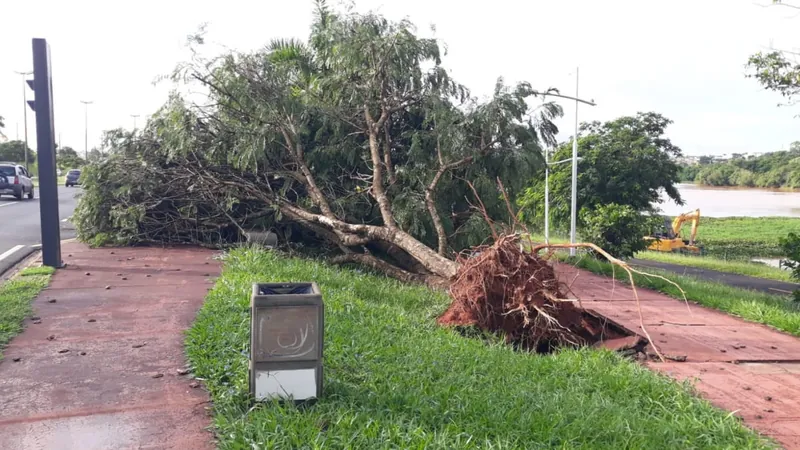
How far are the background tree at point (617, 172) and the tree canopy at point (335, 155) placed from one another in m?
16.3

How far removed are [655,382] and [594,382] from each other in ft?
1.59

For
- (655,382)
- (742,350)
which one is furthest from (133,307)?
(742,350)

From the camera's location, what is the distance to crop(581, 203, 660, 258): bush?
592 inches

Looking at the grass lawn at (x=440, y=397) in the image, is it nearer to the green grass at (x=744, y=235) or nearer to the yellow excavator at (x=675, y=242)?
the green grass at (x=744, y=235)

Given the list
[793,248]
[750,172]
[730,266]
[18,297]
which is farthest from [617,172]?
[750,172]

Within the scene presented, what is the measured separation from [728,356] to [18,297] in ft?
23.9

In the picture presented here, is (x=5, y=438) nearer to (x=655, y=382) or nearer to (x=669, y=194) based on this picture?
(x=655, y=382)

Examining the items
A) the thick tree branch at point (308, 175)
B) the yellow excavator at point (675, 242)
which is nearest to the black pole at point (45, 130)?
the thick tree branch at point (308, 175)

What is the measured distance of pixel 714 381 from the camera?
5.41m

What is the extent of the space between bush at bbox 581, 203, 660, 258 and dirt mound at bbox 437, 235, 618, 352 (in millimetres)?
8727

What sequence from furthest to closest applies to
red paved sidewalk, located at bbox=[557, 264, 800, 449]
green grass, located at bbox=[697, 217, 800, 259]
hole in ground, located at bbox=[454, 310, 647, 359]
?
green grass, located at bbox=[697, 217, 800, 259] → hole in ground, located at bbox=[454, 310, 647, 359] → red paved sidewalk, located at bbox=[557, 264, 800, 449]

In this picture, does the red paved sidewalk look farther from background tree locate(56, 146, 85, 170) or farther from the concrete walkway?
background tree locate(56, 146, 85, 170)

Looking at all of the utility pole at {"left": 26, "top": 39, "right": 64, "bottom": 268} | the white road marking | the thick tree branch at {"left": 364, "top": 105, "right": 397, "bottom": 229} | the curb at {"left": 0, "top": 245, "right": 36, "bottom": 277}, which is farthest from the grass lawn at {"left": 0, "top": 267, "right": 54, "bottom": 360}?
the thick tree branch at {"left": 364, "top": 105, "right": 397, "bottom": 229}

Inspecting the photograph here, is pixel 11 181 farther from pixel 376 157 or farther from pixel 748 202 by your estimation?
pixel 748 202
